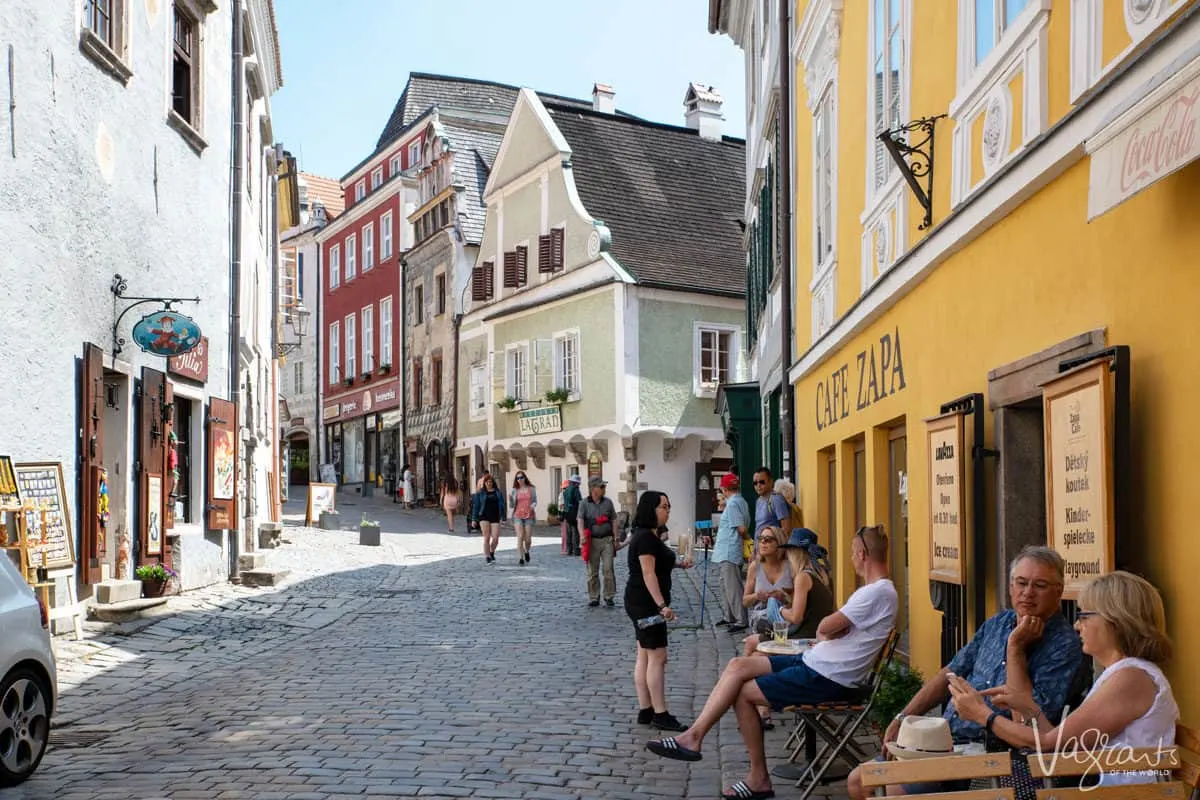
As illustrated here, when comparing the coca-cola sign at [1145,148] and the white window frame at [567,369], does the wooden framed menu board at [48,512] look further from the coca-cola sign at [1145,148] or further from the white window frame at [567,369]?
the white window frame at [567,369]

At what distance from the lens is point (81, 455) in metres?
12.7

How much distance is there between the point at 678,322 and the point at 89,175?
2182 centimetres

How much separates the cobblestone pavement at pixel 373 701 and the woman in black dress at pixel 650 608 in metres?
0.20

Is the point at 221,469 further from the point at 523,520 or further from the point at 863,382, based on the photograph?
the point at 863,382

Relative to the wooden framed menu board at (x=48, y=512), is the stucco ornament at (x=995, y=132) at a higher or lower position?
higher

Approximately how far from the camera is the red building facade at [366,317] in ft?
158

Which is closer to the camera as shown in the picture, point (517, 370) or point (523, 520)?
point (523, 520)

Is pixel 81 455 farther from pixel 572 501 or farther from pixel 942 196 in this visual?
pixel 572 501

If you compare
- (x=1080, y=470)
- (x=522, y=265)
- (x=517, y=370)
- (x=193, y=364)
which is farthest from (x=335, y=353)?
(x=1080, y=470)

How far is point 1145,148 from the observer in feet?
12.9

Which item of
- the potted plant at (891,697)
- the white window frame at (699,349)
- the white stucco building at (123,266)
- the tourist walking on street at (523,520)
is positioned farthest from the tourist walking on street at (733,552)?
the white window frame at (699,349)

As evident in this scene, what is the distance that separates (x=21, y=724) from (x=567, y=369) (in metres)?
28.7

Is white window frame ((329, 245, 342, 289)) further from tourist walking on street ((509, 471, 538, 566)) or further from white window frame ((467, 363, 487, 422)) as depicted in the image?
tourist walking on street ((509, 471, 538, 566))

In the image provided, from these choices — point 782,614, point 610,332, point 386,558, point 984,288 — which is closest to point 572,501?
point 386,558
